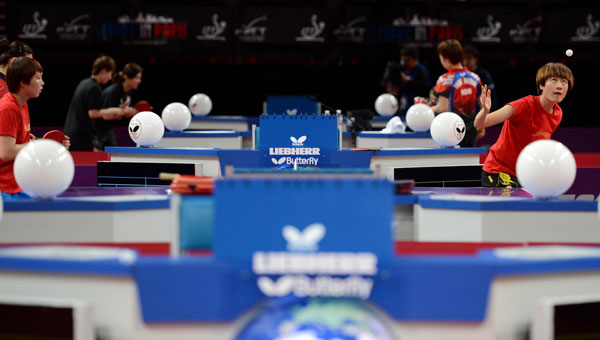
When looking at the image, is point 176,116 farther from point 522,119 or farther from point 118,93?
point 522,119

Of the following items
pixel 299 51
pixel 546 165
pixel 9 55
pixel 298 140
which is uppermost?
pixel 299 51

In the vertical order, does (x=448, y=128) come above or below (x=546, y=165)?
above

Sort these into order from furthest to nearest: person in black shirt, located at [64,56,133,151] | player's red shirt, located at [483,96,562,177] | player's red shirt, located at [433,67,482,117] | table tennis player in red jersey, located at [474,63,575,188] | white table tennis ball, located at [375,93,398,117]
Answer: white table tennis ball, located at [375,93,398,117], person in black shirt, located at [64,56,133,151], player's red shirt, located at [433,67,482,117], player's red shirt, located at [483,96,562,177], table tennis player in red jersey, located at [474,63,575,188]

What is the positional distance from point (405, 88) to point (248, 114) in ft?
10.6

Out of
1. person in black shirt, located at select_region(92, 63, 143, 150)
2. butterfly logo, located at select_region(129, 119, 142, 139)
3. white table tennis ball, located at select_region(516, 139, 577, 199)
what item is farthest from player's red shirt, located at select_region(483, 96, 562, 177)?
person in black shirt, located at select_region(92, 63, 143, 150)

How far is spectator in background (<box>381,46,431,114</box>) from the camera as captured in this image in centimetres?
1011

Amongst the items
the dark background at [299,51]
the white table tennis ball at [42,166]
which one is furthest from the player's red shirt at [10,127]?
the dark background at [299,51]

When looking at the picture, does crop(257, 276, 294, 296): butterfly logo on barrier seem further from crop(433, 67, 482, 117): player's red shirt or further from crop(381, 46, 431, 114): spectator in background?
crop(381, 46, 431, 114): spectator in background

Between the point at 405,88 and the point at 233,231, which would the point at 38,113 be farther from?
the point at 233,231

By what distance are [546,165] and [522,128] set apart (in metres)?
1.74

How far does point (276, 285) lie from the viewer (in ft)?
6.35

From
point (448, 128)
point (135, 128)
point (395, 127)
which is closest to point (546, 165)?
point (448, 128)

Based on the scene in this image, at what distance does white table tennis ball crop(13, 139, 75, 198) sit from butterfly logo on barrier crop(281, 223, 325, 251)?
1.57m

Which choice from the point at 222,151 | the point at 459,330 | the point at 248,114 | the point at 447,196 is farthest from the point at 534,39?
the point at 459,330
